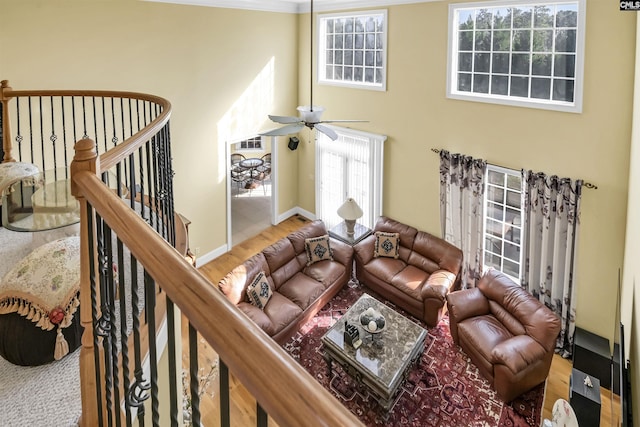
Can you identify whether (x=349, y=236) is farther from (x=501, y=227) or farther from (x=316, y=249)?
(x=501, y=227)

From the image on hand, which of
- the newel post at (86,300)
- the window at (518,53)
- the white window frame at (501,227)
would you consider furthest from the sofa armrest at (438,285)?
the newel post at (86,300)

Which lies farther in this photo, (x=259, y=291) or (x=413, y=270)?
(x=413, y=270)

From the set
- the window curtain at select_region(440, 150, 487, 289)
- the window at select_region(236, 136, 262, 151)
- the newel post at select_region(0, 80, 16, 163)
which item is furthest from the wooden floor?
the window at select_region(236, 136, 262, 151)

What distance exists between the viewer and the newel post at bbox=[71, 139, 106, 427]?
1355mm

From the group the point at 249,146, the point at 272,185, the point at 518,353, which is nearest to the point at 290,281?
the point at 518,353

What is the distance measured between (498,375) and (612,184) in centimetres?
250

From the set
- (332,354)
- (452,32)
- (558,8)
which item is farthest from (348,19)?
(332,354)

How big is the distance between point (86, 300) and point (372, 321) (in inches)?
156

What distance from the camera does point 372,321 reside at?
16.5ft

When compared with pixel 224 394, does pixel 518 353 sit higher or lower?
lower

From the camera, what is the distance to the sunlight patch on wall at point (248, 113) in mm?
7500

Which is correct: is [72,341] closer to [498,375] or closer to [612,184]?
[498,375]

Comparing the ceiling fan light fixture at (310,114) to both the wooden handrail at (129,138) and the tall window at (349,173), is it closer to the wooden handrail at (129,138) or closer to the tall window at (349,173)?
the wooden handrail at (129,138)

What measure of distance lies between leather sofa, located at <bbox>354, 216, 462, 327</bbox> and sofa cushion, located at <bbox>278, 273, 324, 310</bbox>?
94 centimetres
